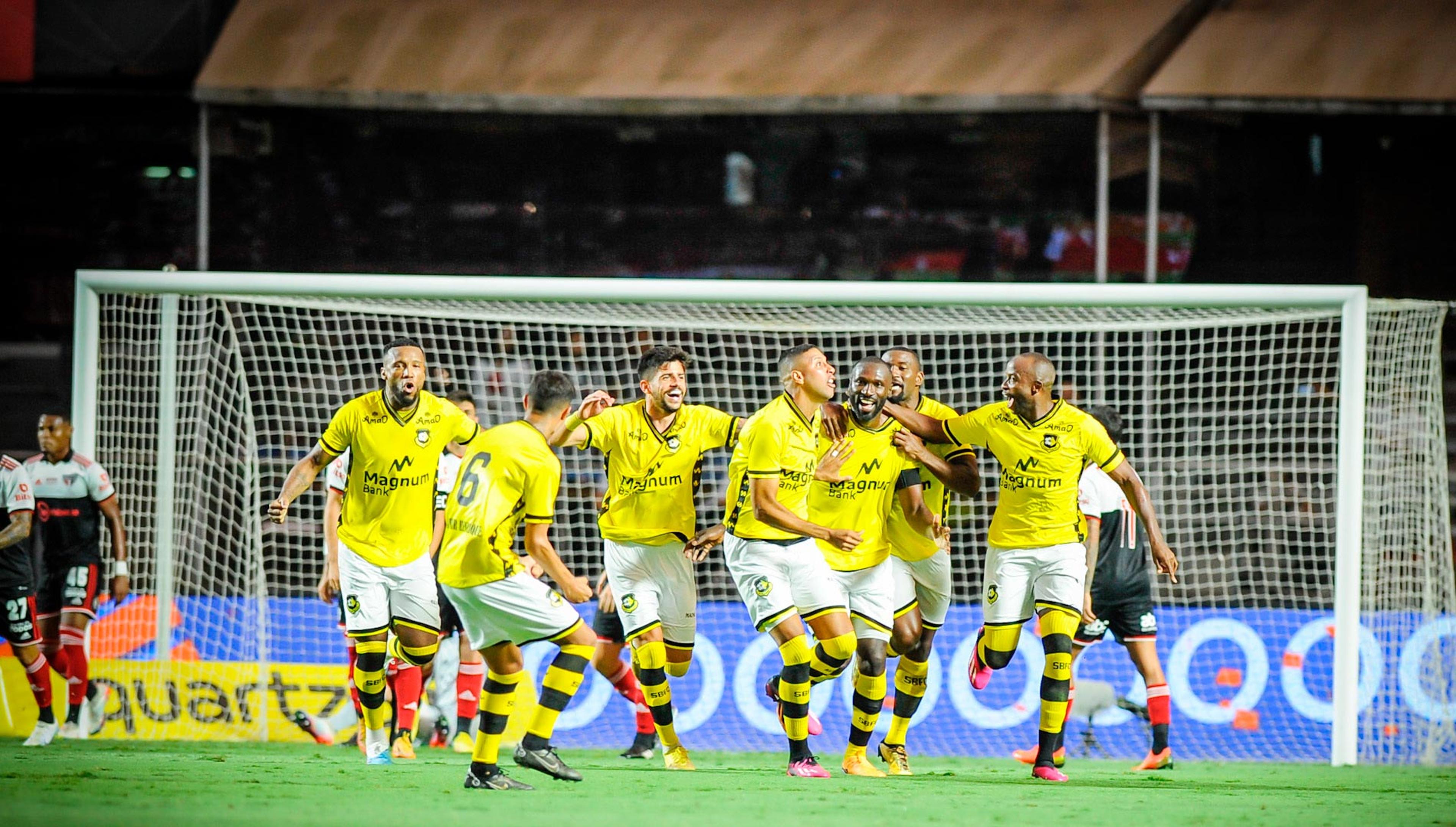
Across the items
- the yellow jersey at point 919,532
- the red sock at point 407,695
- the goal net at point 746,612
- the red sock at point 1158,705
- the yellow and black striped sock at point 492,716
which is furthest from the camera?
the goal net at point 746,612

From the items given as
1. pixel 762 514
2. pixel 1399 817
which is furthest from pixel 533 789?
pixel 1399 817

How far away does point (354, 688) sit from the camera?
8922mm

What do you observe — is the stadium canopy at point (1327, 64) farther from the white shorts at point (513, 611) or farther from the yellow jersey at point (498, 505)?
the white shorts at point (513, 611)

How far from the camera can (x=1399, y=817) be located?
21.6ft

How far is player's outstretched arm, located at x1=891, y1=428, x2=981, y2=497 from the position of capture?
316 inches

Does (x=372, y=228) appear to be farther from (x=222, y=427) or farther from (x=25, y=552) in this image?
(x=25, y=552)

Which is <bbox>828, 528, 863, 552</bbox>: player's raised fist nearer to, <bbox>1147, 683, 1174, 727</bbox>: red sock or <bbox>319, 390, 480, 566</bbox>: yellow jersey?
<bbox>319, 390, 480, 566</bbox>: yellow jersey

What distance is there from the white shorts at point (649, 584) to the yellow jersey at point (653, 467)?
0.07 meters

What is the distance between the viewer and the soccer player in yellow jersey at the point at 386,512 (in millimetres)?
8000

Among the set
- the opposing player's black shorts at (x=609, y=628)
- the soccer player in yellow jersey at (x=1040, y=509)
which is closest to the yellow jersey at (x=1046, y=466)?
the soccer player in yellow jersey at (x=1040, y=509)

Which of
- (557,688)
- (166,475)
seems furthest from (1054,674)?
(166,475)

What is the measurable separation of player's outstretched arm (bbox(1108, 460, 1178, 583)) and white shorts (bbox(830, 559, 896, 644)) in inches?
52.8

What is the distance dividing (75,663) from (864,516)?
5268mm

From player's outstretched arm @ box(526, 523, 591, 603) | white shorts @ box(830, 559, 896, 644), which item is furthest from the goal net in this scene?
player's outstretched arm @ box(526, 523, 591, 603)
